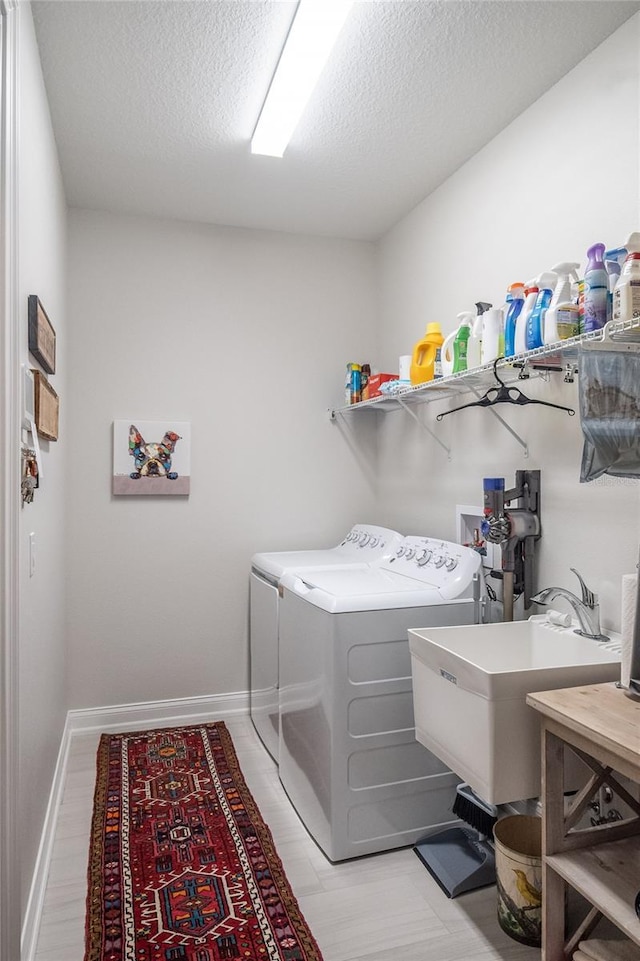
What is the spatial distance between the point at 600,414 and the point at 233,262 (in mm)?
2407

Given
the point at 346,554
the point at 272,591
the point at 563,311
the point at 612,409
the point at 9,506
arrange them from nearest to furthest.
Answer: the point at 9,506 < the point at 612,409 < the point at 563,311 < the point at 272,591 < the point at 346,554

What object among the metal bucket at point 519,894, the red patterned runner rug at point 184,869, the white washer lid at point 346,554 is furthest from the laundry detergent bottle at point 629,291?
the red patterned runner rug at point 184,869

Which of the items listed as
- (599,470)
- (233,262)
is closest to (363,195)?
(233,262)

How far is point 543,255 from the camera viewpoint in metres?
2.19

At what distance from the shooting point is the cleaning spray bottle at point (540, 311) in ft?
5.93

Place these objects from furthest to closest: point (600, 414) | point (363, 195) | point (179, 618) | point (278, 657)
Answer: point (179, 618) < point (363, 195) < point (278, 657) < point (600, 414)

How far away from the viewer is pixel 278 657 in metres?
2.71

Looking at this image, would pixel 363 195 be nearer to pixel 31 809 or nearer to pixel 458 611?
pixel 458 611

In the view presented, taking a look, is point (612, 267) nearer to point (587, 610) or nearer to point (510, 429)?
point (510, 429)

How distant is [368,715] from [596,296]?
1506 millimetres

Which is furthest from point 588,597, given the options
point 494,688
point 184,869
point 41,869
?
point 41,869

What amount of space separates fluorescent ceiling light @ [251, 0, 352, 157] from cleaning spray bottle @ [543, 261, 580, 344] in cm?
98

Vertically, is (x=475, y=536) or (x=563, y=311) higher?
(x=563, y=311)

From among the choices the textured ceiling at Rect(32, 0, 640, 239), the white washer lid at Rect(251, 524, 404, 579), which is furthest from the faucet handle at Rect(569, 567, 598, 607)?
the textured ceiling at Rect(32, 0, 640, 239)
